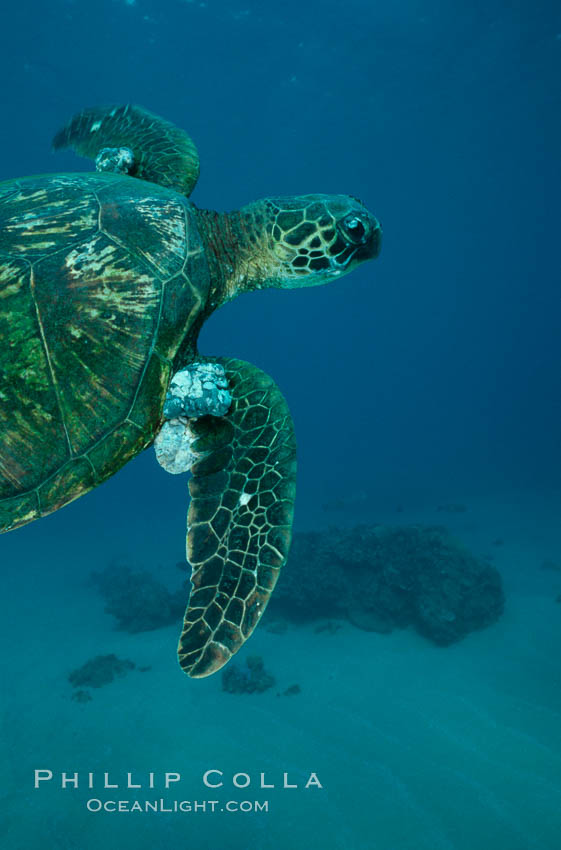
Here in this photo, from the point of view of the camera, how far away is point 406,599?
34.8 ft

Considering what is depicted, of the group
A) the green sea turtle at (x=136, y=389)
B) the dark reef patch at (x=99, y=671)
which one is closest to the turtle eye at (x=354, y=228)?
the green sea turtle at (x=136, y=389)

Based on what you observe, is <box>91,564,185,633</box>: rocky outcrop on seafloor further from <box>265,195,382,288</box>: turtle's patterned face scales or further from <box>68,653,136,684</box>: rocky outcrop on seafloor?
<box>265,195,382,288</box>: turtle's patterned face scales

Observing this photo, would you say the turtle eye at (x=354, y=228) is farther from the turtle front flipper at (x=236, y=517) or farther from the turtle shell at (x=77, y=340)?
the turtle shell at (x=77, y=340)

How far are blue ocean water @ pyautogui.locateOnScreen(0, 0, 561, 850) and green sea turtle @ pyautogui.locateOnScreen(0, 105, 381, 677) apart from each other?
5.08 m

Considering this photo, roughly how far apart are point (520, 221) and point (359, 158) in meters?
27.2

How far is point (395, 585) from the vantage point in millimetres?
10664

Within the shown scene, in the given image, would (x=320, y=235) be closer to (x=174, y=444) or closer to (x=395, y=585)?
(x=174, y=444)

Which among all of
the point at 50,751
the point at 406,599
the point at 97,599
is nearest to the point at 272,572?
the point at 50,751

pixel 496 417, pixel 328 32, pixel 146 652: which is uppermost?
pixel 328 32

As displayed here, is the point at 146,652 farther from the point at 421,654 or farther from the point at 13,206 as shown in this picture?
the point at 13,206

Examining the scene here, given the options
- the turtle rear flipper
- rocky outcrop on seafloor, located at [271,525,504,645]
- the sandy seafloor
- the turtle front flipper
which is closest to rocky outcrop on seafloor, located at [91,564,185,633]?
the sandy seafloor

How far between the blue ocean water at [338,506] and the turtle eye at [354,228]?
6.79m

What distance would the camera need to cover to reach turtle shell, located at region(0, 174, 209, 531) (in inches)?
95.7

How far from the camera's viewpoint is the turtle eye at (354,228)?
3.56m
